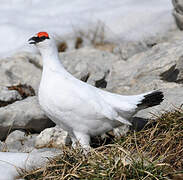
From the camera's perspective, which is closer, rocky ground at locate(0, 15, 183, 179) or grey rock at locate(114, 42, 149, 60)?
rocky ground at locate(0, 15, 183, 179)

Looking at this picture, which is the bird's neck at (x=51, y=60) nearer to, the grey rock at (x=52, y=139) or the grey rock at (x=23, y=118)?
the grey rock at (x=52, y=139)

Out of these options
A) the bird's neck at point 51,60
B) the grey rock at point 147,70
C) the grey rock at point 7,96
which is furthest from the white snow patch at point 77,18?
the bird's neck at point 51,60

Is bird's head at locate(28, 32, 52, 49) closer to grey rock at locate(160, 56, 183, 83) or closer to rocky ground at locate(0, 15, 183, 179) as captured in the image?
rocky ground at locate(0, 15, 183, 179)

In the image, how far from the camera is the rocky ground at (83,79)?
4.86 m

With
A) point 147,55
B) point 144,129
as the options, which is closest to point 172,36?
point 147,55

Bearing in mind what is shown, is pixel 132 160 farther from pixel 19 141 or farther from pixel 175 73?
pixel 175 73

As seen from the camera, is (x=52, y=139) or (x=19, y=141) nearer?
(x=52, y=139)

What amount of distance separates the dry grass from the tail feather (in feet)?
0.67

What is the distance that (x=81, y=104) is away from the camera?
13.5 feet

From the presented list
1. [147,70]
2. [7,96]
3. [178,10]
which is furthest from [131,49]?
[7,96]

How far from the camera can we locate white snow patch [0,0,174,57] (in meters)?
10.1

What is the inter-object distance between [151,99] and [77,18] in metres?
7.14

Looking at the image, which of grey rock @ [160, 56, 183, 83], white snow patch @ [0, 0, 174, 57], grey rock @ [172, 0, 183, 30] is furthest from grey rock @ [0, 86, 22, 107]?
white snow patch @ [0, 0, 174, 57]

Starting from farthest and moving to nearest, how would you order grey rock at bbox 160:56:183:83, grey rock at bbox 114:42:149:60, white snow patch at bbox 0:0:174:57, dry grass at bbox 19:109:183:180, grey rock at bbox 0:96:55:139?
white snow patch at bbox 0:0:174:57, grey rock at bbox 114:42:149:60, grey rock at bbox 160:56:183:83, grey rock at bbox 0:96:55:139, dry grass at bbox 19:109:183:180
